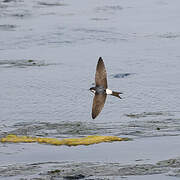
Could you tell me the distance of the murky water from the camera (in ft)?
34.2

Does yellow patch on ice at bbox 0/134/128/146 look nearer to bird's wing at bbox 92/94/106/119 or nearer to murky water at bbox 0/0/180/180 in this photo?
murky water at bbox 0/0/180/180

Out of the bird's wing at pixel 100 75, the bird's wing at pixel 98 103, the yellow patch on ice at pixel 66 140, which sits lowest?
the yellow patch on ice at pixel 66 140

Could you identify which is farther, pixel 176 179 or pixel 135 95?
pixel 135 95

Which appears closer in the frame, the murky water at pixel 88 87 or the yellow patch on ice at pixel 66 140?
the murky water at pixel 88 87

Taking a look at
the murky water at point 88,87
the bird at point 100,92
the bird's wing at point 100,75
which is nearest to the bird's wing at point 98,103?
the bird at point 100,92

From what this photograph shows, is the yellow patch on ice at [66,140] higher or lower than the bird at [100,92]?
lower

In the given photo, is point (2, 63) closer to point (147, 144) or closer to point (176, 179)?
point (147, 144)

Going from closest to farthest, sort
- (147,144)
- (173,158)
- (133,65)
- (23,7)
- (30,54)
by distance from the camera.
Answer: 1. (173,158)
2. (147,144)
3. (133,65)
4. (30,54)
5. (23,7)

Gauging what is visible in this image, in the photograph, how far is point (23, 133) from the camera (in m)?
11.9

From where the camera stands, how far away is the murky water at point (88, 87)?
1041cm

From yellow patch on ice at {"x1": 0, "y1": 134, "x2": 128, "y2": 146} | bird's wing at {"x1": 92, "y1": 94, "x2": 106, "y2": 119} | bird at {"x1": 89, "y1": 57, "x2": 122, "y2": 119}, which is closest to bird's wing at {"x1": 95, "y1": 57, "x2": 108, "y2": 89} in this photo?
bird at {"x1": 89, "y1": 57, "x2": 122, "y2": 119}

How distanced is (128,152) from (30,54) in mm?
8651

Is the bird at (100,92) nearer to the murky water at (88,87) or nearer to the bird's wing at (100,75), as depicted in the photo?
the bird's wing at (100,75)

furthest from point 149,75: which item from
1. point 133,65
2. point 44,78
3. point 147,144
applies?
point 147,144
